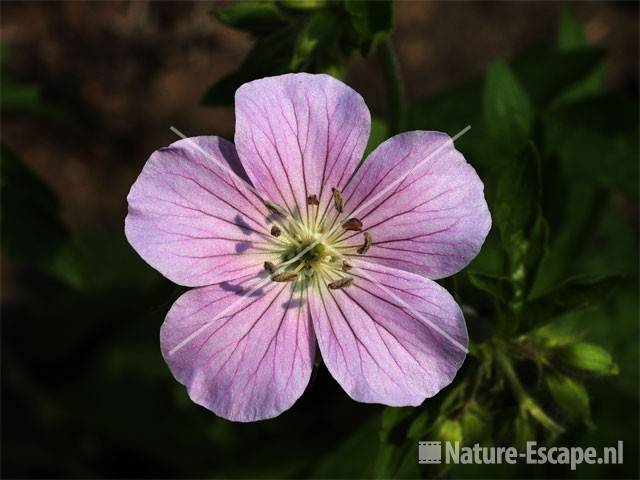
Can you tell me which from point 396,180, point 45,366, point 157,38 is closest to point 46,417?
point 45,366

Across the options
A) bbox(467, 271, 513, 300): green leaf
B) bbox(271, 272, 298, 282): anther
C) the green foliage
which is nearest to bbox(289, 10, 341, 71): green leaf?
the green foliage

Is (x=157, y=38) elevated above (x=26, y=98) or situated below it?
above

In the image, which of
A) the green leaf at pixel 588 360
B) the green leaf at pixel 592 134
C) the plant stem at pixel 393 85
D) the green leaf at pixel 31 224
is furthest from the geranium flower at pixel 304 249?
the green leaf at pixel 592 134

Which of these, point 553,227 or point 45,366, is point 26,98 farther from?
point 553,227

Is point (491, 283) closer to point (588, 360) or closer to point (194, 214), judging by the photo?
point (588, 360)

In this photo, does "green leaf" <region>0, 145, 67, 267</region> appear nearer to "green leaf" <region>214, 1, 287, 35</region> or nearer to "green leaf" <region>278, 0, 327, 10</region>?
"green leaf" <region>214, 1, 287, 35</region>

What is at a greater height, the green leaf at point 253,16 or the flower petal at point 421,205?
the green leaf at point 253,16

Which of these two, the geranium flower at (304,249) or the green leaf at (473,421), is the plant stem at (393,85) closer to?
the geranium flower at (304,249)
